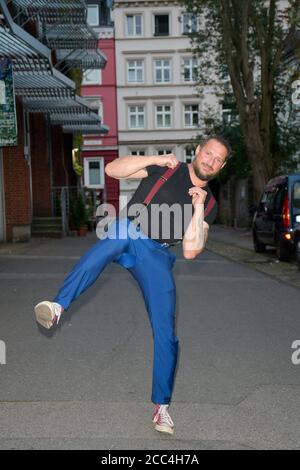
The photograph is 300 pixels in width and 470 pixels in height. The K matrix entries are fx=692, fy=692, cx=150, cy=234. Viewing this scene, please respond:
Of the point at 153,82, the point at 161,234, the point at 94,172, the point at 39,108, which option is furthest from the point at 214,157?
the point at 94,172

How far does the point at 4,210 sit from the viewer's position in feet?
71.4

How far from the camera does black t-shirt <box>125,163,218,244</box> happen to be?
4223mm

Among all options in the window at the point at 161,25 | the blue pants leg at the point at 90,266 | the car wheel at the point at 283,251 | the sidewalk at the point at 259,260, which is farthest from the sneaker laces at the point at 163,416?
the window at the point at 161,25

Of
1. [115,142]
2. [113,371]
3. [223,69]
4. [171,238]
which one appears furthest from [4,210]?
[115,142]

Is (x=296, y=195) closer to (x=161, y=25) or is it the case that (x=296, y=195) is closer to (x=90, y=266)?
(x=90, y=266)

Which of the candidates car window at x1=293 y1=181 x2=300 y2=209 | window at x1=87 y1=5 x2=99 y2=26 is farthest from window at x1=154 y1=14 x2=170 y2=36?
car window at x1=293 y1=181 x2=300 y2=209

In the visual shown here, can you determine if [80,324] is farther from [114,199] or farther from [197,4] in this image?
[114,199]

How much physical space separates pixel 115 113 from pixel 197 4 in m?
28.4

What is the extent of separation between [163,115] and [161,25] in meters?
6.88

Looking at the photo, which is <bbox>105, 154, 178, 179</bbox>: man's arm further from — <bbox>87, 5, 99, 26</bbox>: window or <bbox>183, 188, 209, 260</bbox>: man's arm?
<bbox>87, 5, 99, 26</bbox>: window

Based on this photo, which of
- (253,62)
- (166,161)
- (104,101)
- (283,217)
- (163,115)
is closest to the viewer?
(166,161)

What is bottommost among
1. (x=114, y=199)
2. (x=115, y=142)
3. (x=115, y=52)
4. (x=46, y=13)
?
(x=114, y=199)

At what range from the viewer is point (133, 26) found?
175ft

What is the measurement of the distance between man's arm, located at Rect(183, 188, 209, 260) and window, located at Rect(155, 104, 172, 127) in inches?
1981
